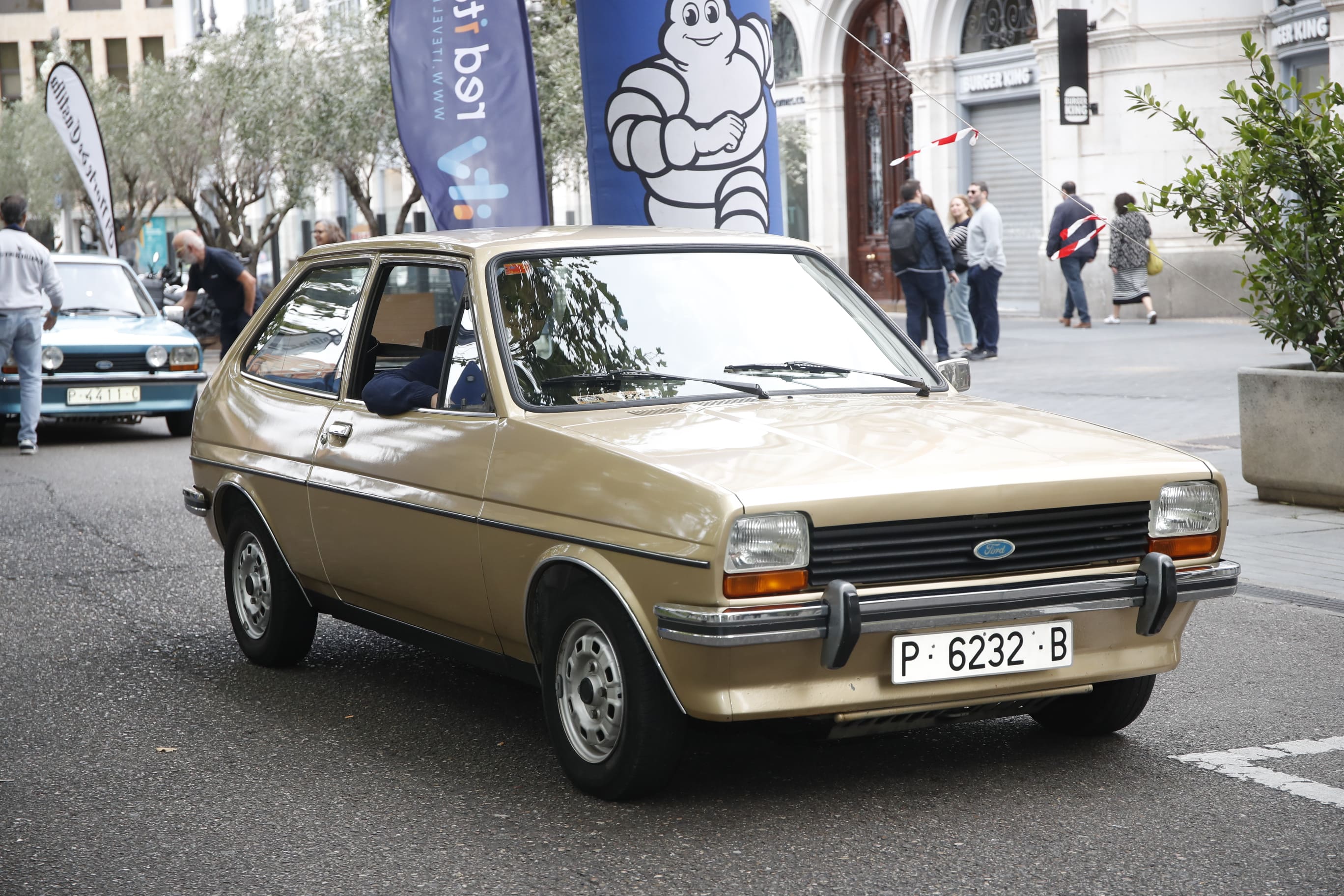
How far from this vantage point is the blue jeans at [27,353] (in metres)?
13.4

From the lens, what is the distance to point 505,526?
185 inches

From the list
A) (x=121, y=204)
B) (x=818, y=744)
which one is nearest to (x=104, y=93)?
(x=121, y=204)

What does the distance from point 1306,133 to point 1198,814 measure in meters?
5.35

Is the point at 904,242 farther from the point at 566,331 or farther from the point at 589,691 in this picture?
the point at 589,691

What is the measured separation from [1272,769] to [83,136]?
60.0ft

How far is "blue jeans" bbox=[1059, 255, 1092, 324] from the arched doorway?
6.89 meters

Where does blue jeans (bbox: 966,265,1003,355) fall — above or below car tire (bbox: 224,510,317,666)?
above

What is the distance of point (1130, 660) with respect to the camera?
449 centimetres

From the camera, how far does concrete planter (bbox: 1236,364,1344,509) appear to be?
8.81m

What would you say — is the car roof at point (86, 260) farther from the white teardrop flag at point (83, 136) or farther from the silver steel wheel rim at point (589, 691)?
the silver steel wheel rim at point (589, 691)

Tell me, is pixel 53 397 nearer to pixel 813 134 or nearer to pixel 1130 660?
pixel 1130 660

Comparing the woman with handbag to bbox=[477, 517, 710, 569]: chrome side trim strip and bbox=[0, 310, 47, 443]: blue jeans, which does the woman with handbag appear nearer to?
bbox=[0, 310, 47, 443]: blue jeans

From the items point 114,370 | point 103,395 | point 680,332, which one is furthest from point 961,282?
point 680,332

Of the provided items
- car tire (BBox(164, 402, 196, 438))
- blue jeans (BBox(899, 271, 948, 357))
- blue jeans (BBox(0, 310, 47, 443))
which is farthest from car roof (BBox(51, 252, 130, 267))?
blue jeans (BBox(899, 271, 948, 357))
